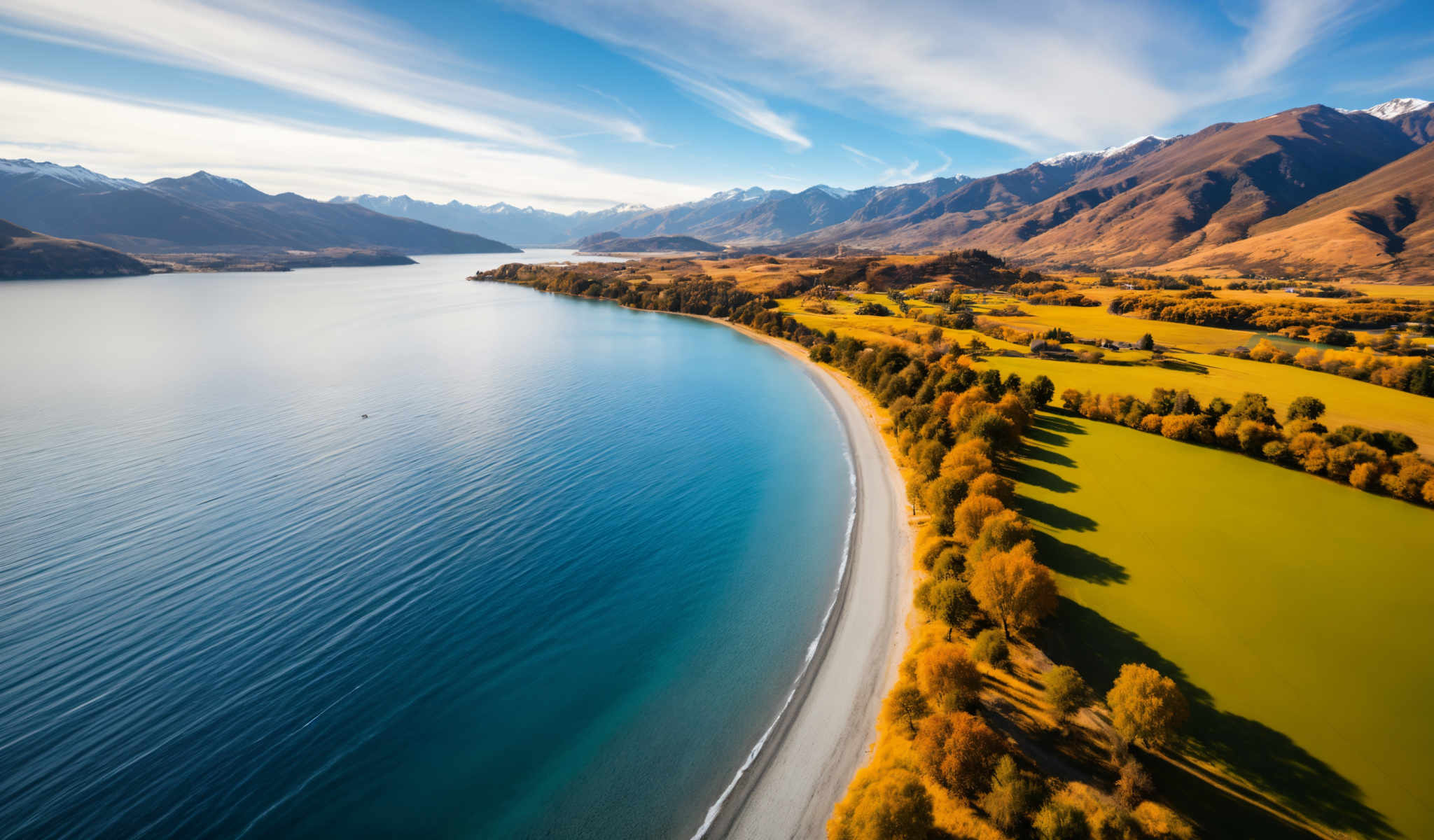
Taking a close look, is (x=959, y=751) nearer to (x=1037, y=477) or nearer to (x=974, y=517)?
(x=974, y=517)

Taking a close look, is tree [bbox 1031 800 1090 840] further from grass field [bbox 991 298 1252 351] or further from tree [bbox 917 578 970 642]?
grass field [bbox 991 298 1252 351]

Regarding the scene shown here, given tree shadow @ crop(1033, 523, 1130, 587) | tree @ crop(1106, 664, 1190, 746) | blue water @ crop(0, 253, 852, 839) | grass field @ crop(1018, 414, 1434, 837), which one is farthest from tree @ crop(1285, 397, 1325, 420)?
tree @ crop(1106, 664, 1190, 746)

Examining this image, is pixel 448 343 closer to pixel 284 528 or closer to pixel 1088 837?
pixel 284 528

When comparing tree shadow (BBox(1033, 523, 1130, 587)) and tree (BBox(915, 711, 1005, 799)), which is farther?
tree shadow (BBox(1033, 523, 1130, 587))

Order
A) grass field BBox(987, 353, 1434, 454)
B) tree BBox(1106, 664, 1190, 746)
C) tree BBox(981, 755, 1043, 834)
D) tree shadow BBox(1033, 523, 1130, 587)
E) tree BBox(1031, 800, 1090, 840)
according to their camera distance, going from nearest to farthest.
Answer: tree BBox(1031, 800, 1090, 840) < tree BBox(981, 755, 1043, 834) < tree BBox(1106, 664, 1190, 746) < tree shadow BBox(1033, 523, 1130, 587) < grass field BBox(987, 353, 1434, 454)

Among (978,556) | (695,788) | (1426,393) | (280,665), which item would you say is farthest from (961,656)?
(1426,393)

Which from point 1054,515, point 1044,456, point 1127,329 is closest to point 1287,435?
point 1044,456

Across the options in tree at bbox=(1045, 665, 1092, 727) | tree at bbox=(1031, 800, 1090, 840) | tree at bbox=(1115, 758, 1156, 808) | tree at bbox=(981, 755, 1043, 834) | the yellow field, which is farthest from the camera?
the yellow field
